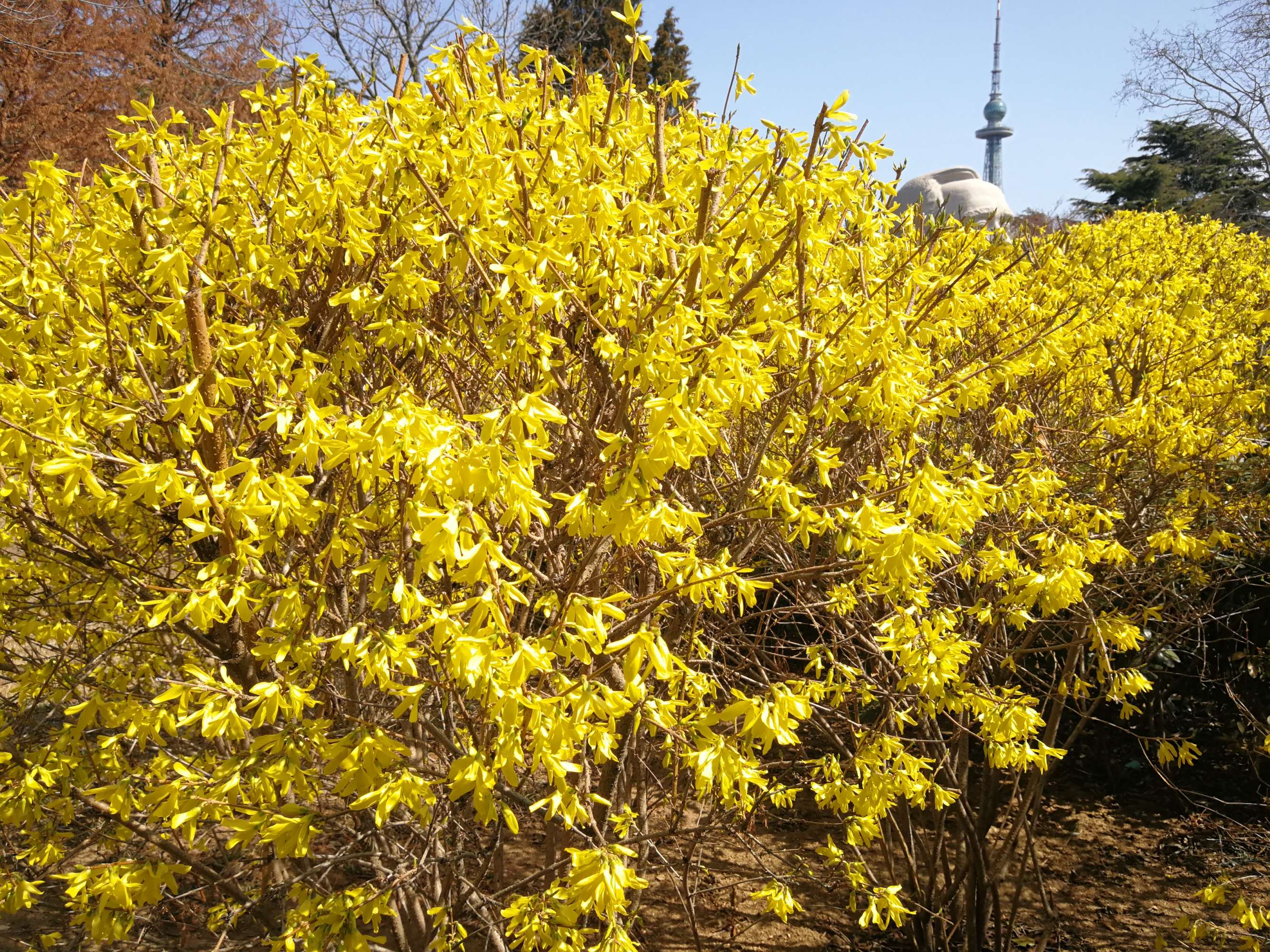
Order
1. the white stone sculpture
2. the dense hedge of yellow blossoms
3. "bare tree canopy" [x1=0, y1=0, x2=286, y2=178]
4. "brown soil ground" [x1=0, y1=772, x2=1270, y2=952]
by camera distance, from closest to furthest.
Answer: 1. the dense hedge of yellow blossoms
2. "brown soil ground" [x1=0, y1=772, x2=1270, y2=952]
3. "bare tree canopy" [x1=0, y1=0, x2=286, y2=178]
4. the white stone sculpture

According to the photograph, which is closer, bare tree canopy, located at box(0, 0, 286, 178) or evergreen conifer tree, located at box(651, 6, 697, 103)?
bare tree canopy, located at box(0, 0, 286, 178)

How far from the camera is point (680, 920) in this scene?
3.89m

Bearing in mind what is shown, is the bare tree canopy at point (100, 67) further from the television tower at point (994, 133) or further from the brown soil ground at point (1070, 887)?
the television tower at point (994, 133)

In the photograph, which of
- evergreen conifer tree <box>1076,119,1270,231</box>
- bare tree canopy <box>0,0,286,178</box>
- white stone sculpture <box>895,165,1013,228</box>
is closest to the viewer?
bare tree canopy <box>0,0,286,178</box>

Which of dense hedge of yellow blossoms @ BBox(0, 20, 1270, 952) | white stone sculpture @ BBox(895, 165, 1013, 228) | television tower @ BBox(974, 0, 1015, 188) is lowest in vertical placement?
dense hedge of yellow blossoms @ BBox(0, 20, 1270, 952)

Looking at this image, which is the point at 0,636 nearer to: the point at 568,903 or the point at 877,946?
the point at 568,903

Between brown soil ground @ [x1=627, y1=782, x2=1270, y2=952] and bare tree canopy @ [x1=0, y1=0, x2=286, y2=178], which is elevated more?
bare tree canopy @ [x1=0, y1=0, x2=286, y2=178]

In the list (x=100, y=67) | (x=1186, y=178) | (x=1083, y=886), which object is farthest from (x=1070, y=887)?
(x=1186, y=178)

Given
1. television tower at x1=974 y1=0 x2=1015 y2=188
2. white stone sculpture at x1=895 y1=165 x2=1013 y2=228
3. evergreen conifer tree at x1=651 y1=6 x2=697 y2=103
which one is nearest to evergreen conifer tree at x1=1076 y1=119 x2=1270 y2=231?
white stone sculpture at x1=895 y1=165 x2=1013 y2=228

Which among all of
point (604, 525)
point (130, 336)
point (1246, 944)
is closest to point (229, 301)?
point (130, 336)

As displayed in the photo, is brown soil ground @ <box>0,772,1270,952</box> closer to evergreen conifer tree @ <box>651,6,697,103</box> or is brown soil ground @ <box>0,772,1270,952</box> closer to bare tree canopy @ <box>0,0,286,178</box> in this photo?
bare tree canopy @ <box>0,0,286,178</box>

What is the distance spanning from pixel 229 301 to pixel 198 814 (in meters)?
1.48

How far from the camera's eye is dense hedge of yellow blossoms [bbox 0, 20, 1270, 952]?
1.70 meters

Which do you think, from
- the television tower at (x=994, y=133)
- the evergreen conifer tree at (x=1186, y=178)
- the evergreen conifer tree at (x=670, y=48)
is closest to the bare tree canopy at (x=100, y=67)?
the evergreen conifer tree at (x=670, y=48)
